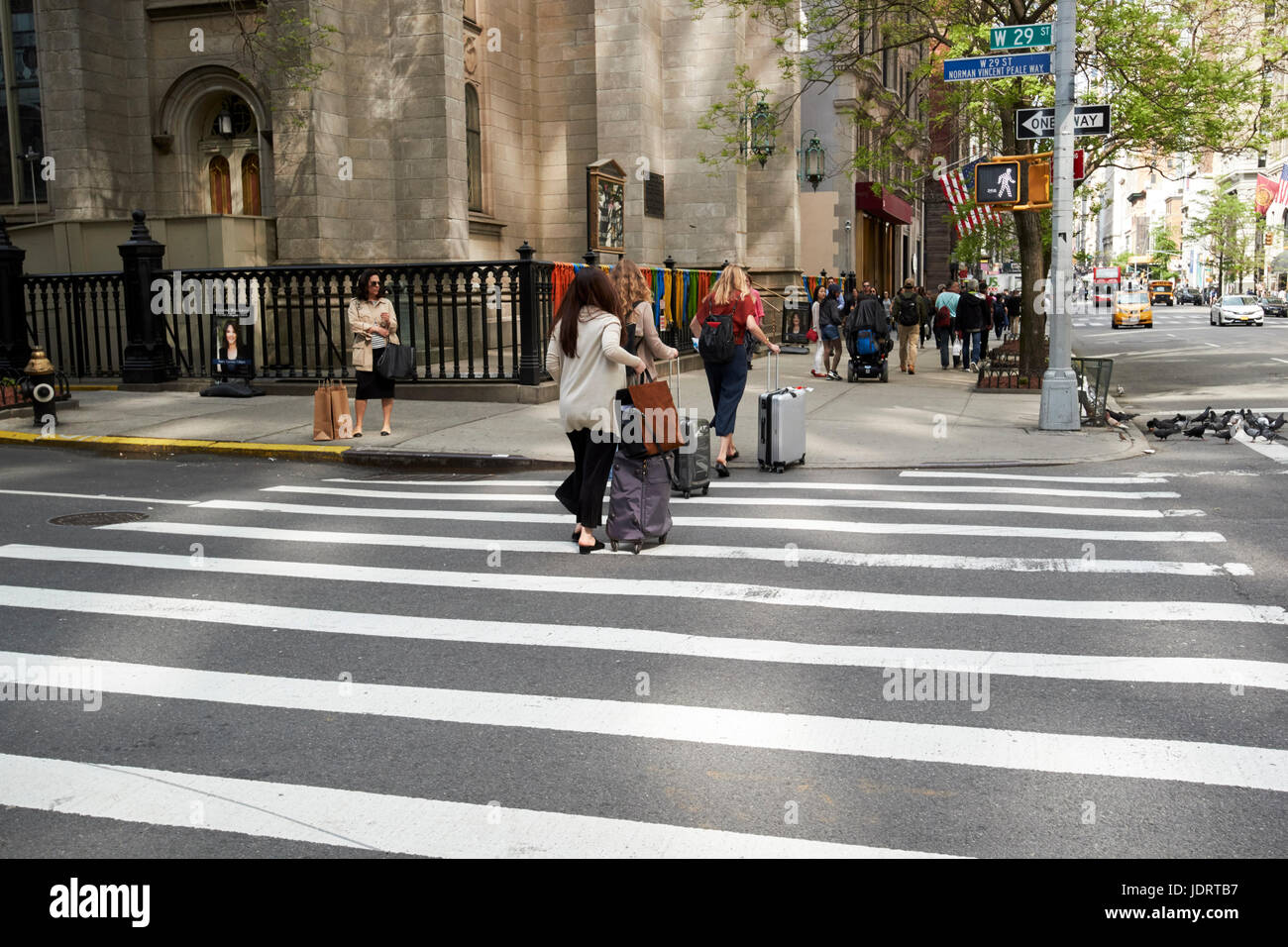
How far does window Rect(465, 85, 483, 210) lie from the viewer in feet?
85.9

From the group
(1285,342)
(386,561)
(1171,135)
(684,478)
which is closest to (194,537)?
(386,561)

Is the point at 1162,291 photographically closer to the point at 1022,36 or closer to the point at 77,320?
the point at 1022,36

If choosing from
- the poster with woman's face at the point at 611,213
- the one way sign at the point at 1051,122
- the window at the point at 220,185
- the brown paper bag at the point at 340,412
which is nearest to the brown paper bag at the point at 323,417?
the brown paper bag at the point at 340,412

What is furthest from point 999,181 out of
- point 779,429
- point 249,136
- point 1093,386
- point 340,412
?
point 249,136

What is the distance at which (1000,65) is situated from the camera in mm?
14359

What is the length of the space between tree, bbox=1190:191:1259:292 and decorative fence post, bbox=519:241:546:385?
354 ft

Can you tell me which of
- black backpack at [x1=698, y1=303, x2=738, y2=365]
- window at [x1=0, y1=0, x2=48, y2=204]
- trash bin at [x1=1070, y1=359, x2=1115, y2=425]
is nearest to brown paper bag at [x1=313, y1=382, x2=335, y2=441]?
black backpack at [x1=698, y1=303, x2=738, y2=365]

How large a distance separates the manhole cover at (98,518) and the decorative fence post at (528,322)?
8019mm

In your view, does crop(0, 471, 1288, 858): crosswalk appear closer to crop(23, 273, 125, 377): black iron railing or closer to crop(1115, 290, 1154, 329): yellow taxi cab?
crop(23, 273, 125, 377): black iron railing

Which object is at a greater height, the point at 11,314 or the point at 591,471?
the point at 11,314

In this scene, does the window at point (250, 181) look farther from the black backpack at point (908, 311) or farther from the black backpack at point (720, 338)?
the black backpack at point (720, 338)

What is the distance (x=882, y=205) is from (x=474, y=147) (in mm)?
19534

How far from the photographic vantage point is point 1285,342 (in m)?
35.2
